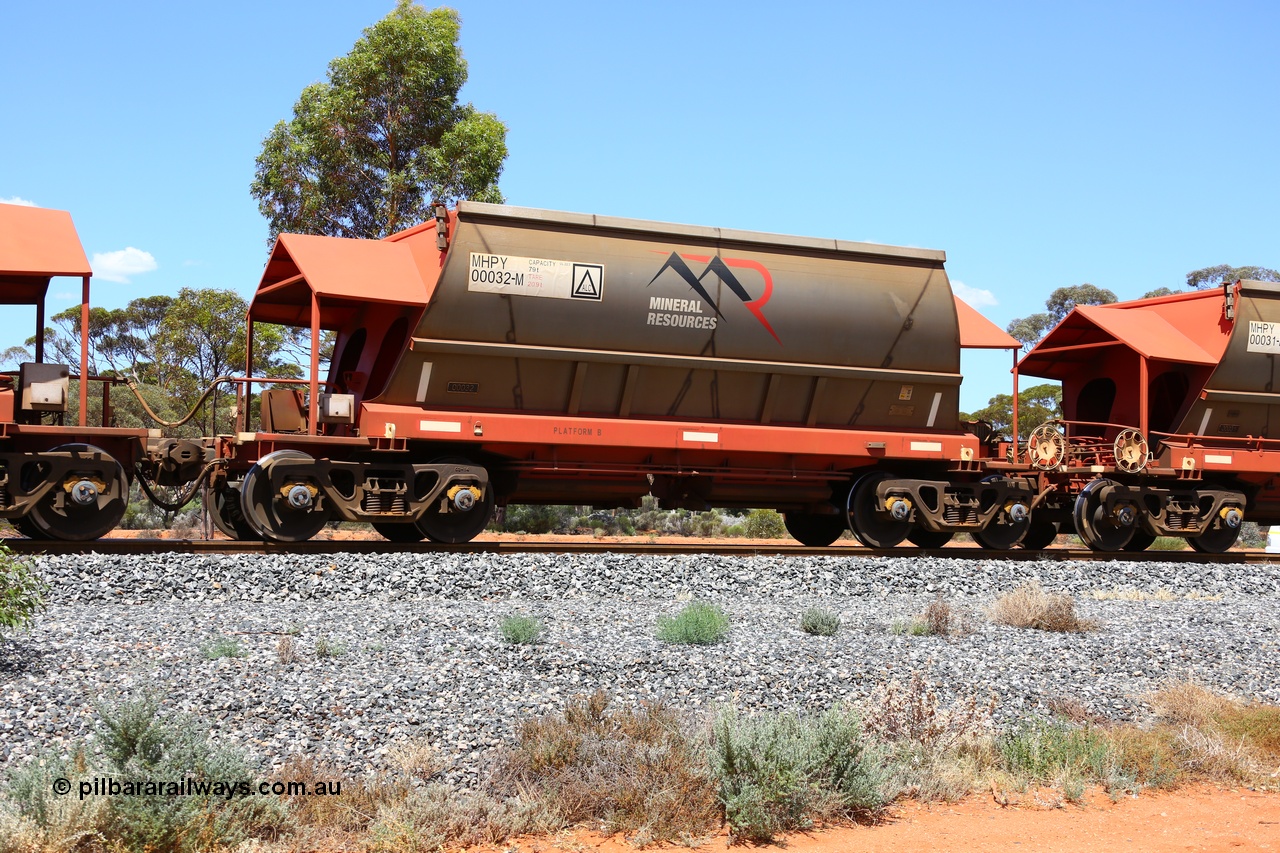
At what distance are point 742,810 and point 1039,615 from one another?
525cm

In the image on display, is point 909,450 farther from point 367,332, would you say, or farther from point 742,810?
point 742,810

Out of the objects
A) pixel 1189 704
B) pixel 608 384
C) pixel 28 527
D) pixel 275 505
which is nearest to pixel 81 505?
pixel 28 527

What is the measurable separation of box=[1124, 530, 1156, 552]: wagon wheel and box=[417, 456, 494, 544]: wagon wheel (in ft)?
32.5

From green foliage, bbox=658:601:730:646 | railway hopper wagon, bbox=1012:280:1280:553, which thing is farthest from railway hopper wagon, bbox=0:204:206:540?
railway hopper wagon, bbox=1012:280:1280:553

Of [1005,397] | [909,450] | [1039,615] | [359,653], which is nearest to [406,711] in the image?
[359,653]

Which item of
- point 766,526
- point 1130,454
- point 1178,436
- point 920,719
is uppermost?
point 1178,436

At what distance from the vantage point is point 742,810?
5328 mm

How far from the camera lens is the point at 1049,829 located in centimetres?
555

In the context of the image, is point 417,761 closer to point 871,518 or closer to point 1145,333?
point 871,518

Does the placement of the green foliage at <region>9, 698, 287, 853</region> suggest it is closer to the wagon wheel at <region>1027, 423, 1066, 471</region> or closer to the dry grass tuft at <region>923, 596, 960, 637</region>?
the dry grass tuft at <region>923, 596, 960, 637</region>

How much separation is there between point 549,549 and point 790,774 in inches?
328

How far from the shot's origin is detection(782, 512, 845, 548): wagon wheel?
54.7ft

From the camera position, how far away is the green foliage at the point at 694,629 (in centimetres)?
830

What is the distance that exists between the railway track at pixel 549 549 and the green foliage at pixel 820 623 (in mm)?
4249
